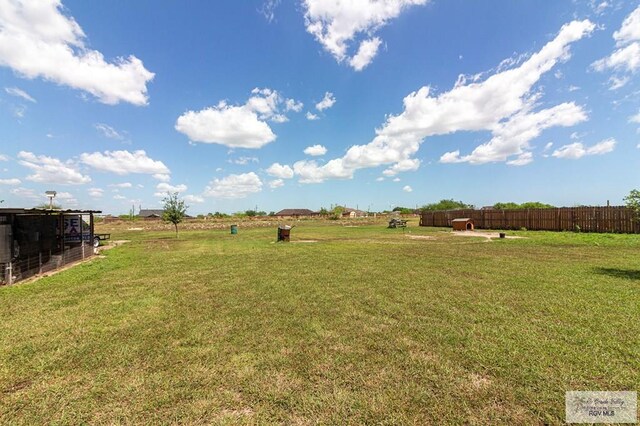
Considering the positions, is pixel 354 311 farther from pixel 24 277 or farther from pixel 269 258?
pixel 24 277

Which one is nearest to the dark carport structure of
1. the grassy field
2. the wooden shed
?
the grassy field

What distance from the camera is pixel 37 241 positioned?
11.6 meters

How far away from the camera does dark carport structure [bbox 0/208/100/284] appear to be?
8.94 meters

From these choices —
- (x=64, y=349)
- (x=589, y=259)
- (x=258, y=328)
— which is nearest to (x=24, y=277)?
(x=64, y=349)

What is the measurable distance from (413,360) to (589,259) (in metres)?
11.5

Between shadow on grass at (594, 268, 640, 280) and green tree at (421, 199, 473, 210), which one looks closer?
shadow on grass at (594, 268, 640, 280)

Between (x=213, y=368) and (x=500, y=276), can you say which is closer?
(x=213, y=368)

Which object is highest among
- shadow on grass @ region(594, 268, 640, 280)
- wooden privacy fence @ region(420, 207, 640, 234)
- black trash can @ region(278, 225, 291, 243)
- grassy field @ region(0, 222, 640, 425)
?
wooden privacy fence @ region(420, 207, 640, 234)

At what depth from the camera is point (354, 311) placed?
5637 mm

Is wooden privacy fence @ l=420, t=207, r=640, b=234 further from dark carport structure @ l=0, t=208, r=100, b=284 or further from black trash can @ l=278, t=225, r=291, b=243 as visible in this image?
dark carport structure @ l=0, t=208, r=100, b=284

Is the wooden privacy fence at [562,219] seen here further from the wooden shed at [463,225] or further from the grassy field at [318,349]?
the grassy field at [318,349]

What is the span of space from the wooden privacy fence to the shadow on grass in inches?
488

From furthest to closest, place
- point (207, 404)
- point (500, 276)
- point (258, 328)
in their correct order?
1. point (500, 276)
2. point (258, 328)
3. point (207, 404)

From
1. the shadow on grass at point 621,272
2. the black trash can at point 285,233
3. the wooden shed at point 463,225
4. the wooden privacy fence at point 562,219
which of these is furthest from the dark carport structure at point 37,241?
the wooden shed at point 463,225
